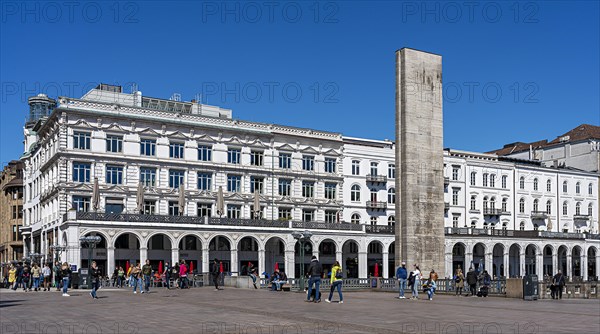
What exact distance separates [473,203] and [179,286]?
53130 millimetres

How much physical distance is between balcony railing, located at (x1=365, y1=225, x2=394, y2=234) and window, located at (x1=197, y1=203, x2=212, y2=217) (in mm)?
17840

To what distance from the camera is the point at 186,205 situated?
7038cm

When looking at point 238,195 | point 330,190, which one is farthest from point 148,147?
point 330,190

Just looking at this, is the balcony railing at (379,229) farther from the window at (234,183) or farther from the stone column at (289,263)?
the window at (234,183)

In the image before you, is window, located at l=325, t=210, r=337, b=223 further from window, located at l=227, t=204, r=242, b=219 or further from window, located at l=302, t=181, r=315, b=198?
window, located at l=227, t=204, r=242, b=219

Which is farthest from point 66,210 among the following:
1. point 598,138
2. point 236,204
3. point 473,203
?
point 598,138

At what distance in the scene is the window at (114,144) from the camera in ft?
220

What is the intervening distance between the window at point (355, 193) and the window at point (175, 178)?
2053 cm

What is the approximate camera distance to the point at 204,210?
236 ft

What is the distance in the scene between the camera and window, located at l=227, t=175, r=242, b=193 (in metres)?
73.5

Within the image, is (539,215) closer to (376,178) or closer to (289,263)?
(376,178)

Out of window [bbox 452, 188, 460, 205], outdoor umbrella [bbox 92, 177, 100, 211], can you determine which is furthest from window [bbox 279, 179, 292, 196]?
window [bbox 452, 188, 460, 205]

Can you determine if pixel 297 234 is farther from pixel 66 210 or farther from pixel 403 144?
pixel 66 210

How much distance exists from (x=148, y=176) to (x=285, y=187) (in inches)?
599
